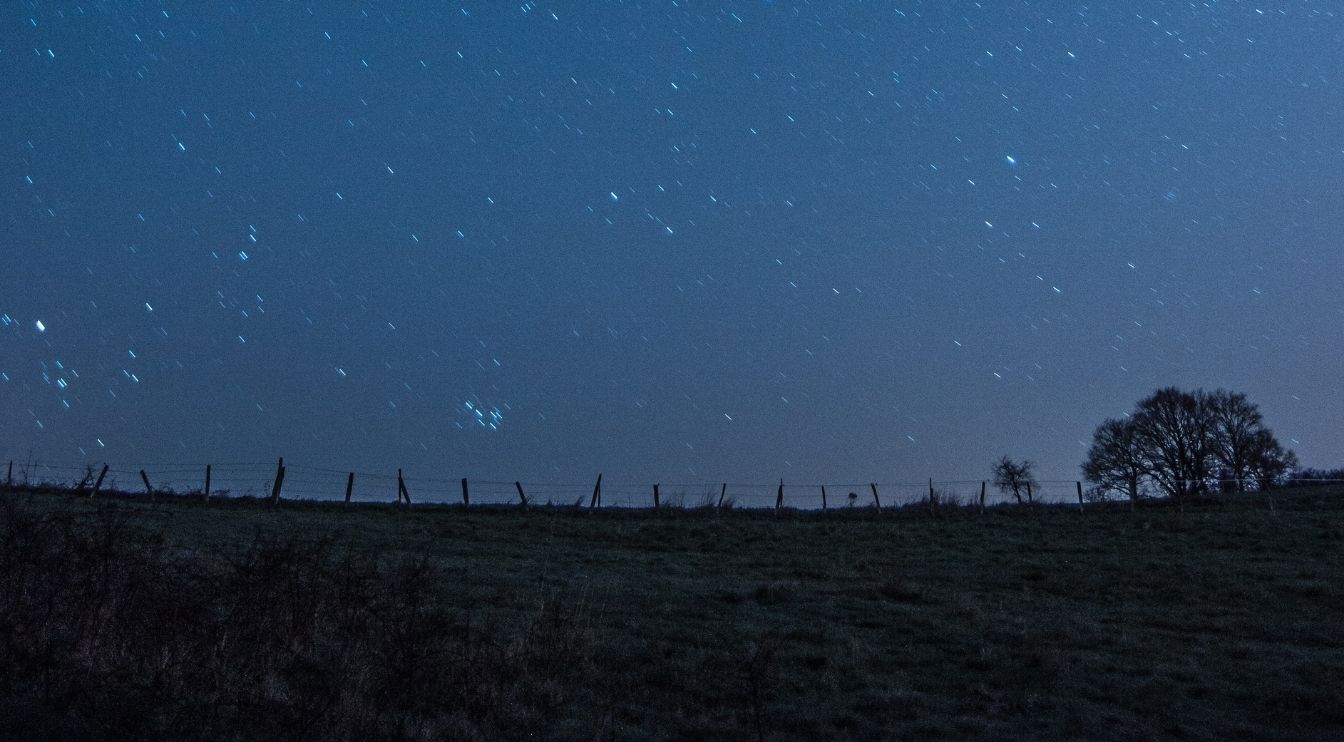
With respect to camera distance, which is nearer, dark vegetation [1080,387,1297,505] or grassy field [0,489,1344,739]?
grassy field [0,489,1344,739]

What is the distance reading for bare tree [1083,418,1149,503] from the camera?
6906cm

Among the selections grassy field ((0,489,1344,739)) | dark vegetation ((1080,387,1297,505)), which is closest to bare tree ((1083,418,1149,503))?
Result: dark vegetation ((1080,387,1297,505))

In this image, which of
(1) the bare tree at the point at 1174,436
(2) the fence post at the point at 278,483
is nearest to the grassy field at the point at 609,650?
(2) the fence post at the point at 278,483

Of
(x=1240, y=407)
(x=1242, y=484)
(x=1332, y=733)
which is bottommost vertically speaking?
(x=1332, y=733)

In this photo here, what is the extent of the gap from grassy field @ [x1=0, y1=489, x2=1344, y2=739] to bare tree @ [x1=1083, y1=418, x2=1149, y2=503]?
52864 millimetres

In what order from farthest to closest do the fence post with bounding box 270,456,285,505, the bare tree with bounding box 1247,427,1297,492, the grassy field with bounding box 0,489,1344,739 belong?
the bare tree with bounding box 1247,427,1297,492 < the fence post with bounding box 270,456,285,505 < the grassy field with bounding box 0,489,1344,739

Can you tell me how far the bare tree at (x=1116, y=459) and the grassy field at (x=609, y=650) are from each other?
52.9m

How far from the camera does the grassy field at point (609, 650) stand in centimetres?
782

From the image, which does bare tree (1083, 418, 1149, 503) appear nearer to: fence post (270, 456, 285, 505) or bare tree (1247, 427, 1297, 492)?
bare tree (1247, 427, 1297, 492)

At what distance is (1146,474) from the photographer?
226 ft

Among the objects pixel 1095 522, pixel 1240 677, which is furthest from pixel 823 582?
pixel 1095 522

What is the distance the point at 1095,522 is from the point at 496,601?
2869cm

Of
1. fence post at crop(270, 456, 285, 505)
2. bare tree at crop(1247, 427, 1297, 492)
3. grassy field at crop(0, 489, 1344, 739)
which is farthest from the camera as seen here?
bare tree at crop(1247, 427, 1297, 492)

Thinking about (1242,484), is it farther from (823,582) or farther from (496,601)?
(496,601)
